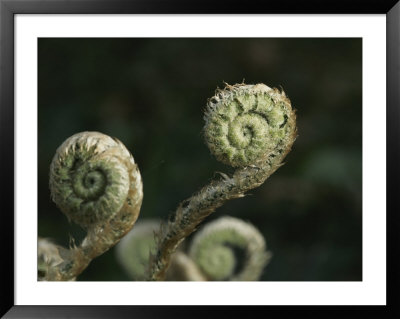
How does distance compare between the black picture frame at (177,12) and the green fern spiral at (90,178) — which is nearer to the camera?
the green fern spiral at (90,178)

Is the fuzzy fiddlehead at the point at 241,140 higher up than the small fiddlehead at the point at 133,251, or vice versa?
the fuzzy fiddlehead at the point at 241,140

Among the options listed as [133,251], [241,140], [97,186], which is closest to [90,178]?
[97,186]

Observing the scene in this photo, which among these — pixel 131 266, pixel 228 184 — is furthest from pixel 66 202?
pixel 131 266

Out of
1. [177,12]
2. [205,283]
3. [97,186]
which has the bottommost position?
[205,283]

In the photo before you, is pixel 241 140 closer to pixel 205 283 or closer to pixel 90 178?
pixel 90 178

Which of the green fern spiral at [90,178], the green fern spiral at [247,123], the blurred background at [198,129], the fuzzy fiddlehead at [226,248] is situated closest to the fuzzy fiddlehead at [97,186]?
the green fern spiral at [90,178]

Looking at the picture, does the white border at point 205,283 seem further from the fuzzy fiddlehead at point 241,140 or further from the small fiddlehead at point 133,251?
the fuzzy fiddlehead at point 241,140

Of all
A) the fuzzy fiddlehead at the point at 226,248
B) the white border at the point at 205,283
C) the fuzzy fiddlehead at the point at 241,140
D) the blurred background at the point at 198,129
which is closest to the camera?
the fuzzy fiddlehead at the point at 241,140
